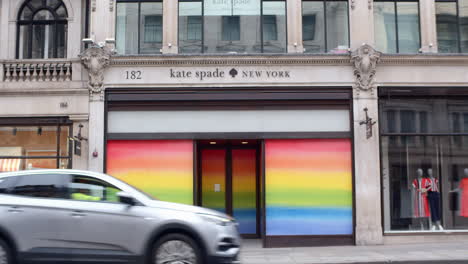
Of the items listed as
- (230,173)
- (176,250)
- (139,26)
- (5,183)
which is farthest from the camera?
(230,173)

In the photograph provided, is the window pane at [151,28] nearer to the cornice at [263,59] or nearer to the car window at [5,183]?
the cornice at [263,59]

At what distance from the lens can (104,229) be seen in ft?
26.4

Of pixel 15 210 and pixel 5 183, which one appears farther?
pixel 5 183

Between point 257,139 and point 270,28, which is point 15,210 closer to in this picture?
point 257,139

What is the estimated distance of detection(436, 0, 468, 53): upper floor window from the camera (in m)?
15.7

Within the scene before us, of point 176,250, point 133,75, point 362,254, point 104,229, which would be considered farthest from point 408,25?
point 104,229

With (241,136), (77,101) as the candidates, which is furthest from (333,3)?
(77,101)

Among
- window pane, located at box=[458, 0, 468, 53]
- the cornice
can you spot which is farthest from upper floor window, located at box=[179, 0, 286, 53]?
window pane, located at box=[458, 0, 468, 53]

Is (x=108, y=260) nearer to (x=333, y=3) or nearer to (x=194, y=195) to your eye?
(x=194, y=195)

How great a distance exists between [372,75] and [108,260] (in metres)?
9.87

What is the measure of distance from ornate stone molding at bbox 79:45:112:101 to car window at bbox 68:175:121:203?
22.6 feet

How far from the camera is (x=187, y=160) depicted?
14.9 metres

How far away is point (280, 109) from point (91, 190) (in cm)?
773

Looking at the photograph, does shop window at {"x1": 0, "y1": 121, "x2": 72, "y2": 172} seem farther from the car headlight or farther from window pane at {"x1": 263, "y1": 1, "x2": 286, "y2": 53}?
the car headlight
